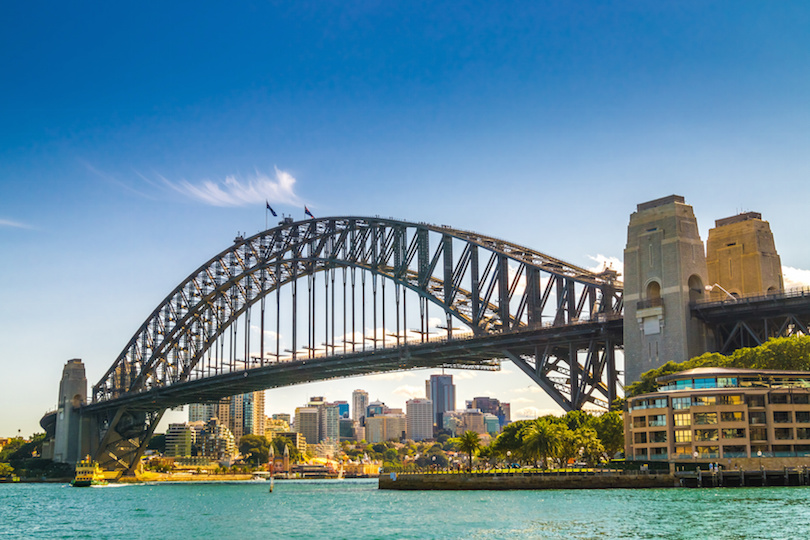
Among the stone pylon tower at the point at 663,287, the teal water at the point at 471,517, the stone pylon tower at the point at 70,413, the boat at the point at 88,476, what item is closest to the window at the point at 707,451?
the teal water at the point at 471,517

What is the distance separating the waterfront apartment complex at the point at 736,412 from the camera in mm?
64312

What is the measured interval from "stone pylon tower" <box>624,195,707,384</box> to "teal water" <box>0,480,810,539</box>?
10.9 meters

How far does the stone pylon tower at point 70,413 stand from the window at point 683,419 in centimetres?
9726

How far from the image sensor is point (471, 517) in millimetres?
52906

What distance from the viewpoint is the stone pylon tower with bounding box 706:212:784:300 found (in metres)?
78.0

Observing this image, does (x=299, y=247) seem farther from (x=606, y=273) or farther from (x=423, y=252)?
(x=606, y=273)

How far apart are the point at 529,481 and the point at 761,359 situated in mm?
17497

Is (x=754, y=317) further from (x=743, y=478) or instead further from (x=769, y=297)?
(x=743, y=478)

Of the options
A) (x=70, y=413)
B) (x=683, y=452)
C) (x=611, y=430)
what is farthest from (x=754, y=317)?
(x=70, y=413)

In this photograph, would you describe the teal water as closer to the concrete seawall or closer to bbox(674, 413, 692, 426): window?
the concrete seawall

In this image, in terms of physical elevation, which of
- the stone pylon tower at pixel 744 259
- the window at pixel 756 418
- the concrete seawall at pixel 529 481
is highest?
the stone pylon tower at pixel 744 259

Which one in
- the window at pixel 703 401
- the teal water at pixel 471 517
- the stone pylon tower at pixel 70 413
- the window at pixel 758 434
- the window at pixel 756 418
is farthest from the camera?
the stone pylon tower at pixel 70 413

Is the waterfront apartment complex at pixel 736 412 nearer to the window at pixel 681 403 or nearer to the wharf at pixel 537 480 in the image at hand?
the window at pixel 681 403

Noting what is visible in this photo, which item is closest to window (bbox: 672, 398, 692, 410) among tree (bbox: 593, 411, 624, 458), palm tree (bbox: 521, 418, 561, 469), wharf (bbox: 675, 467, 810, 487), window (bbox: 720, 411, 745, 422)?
window (bbox: 720, 411, 745, 422)
